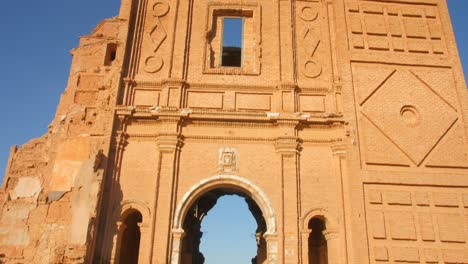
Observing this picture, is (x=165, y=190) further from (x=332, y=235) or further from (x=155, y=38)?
(x=155, y=38)

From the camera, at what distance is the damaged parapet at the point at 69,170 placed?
420 inches

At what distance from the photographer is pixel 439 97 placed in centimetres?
1264

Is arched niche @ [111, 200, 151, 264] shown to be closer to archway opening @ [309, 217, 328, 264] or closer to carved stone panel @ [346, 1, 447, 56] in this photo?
archway opening @ [309, 217, 328, 264]

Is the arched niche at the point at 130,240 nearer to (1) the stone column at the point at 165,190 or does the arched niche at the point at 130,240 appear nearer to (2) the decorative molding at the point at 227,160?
(1) the stone column at the point at 165,190

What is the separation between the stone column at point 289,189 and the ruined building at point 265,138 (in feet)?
0.09

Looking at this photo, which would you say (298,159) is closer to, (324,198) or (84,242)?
(324,198)

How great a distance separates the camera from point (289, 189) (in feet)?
37.2

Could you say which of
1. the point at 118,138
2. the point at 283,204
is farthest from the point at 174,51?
the point at 283,204

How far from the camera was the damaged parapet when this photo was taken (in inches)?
420

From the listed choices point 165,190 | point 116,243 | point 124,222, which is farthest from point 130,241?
point 165,190

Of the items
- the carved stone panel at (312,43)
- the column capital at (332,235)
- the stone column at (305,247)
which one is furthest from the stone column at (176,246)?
the carved stone panel at (312,43)

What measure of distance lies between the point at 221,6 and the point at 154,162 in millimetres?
5464

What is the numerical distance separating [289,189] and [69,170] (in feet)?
19.0

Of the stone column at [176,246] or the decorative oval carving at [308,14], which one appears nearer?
the stone column at [176,246]
